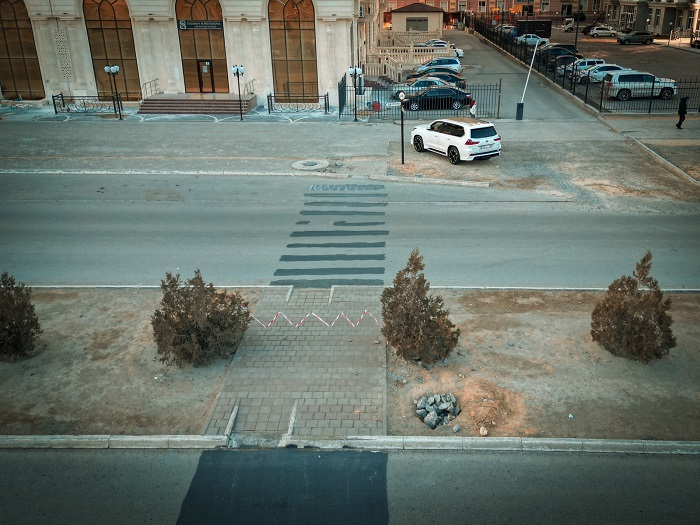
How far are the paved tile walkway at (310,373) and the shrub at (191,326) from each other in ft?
1.84

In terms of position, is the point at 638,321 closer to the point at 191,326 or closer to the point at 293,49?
the point at 191,326

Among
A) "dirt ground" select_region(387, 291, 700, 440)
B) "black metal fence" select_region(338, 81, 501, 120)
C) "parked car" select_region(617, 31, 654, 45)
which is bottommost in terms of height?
"dirt ground" select_region(387, 291, 700, 440)

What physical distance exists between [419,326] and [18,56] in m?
37.1

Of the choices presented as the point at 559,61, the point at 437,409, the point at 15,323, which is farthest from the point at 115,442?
the point at 559,61

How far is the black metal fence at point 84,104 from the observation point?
3644 cm

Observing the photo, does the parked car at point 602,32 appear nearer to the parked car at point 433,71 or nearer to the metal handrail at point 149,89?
the parked car at point 433,71

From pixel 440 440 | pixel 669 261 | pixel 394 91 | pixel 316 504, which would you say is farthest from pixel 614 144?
pixel 316 504

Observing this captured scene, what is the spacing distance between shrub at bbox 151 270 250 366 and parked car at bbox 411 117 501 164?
14.7 metres

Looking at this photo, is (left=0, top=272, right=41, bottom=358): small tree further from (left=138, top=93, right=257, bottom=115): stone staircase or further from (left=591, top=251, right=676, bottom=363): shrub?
(left=138, top=93, right=257, bottom=115): stone staircase

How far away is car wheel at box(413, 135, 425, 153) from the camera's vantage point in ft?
84.1

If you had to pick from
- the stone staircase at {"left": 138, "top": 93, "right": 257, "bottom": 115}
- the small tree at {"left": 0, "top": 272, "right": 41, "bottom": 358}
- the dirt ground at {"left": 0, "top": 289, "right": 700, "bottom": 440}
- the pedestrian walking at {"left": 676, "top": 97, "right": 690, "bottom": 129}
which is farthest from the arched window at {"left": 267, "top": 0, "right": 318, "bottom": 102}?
the small tree at {"left": 0, "top": 272, "right": 41, "bottom": 358}

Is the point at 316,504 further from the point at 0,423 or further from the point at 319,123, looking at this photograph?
the point at 319,123

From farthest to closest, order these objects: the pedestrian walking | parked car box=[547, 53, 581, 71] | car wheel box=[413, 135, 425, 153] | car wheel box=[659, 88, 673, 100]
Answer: parked car box=[547, 53, 581, 71] → car wheel box=[659, 88, 673, 100] → the pedestrian walking → car wheel box=[413, 135, 425, 153]

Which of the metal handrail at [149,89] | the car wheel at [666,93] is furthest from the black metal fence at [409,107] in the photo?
the metal handrail at [149,89]
